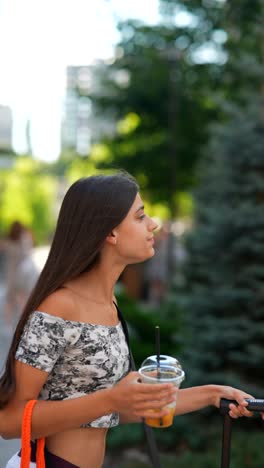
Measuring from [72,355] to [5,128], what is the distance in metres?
13.9

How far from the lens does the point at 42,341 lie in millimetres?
1753

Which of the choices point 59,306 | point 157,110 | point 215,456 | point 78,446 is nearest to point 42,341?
point 59,306

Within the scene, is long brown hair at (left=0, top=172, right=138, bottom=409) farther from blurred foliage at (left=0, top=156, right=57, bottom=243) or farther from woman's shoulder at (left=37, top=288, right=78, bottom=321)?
blurred foliage at (left=0, top=156, right=57, bottom=243)

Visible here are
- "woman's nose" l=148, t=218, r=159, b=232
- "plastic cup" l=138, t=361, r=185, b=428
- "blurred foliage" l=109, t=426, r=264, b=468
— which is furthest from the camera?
"blurred foliage" l=109, t=426, r=264, b=468

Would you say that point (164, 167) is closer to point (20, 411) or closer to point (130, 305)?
point (130, 305)

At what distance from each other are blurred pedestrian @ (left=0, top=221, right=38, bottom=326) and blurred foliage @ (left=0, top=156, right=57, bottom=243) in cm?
3491

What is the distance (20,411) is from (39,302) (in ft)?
0.86

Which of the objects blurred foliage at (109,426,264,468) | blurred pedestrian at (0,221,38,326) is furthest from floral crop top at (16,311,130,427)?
blurred pedestrian at (0,221,38,326)

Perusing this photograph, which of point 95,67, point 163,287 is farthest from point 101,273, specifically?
point 95,67

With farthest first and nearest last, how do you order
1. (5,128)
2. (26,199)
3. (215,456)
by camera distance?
(26,199) < (5,128) < (215,456)

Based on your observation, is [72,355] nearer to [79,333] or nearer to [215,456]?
[79,333]

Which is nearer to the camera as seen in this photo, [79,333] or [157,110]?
[79,333]

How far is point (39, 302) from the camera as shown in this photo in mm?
1805

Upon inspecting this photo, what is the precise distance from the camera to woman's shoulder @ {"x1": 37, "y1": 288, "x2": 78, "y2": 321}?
1796 millimetres
